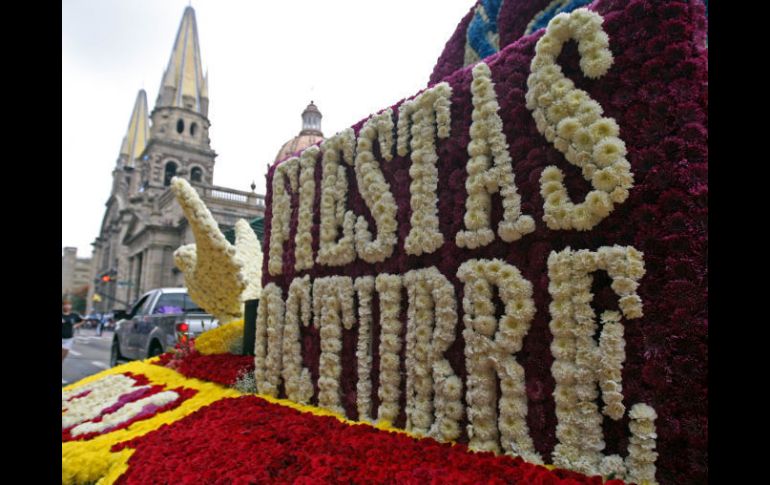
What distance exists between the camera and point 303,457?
305 cm

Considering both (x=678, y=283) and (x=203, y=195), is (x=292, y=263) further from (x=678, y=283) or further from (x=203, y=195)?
(x=203, y=195)

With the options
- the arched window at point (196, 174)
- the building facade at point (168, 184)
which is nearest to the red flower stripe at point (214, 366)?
the building facade at point (168, 184)

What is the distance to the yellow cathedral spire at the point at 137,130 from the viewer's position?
63.0 m

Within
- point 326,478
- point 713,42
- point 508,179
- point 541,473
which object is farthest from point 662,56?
point 326,478

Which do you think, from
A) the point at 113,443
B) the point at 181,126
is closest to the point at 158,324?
the point at 113,443

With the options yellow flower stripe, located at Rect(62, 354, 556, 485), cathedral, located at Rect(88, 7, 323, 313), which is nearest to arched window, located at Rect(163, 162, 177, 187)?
cathedral, located at Rect(88, 7, 323, 313)

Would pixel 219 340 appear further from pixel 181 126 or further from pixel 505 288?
pixel 181 126

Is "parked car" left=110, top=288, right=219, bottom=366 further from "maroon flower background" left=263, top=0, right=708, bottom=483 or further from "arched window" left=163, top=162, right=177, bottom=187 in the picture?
"arched window" left=163, top=162, right=177, bottom=187

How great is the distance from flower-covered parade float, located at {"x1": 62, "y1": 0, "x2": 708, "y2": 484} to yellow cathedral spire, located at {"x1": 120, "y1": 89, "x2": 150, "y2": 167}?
65921 mm

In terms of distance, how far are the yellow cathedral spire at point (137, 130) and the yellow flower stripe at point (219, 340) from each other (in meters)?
62.6

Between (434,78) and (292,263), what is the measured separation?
241 cm

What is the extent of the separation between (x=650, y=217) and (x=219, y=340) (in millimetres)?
6127

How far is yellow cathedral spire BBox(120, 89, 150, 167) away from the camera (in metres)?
63.0

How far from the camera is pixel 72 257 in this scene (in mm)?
78938
